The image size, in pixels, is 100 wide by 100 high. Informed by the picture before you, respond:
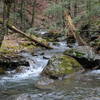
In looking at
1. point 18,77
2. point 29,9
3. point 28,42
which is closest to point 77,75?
point 18,77

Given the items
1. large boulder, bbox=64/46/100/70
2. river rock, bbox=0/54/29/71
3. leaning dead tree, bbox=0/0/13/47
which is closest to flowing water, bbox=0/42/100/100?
river rock, bbox=0/54/29/71

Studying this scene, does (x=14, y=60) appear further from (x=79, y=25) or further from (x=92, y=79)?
(x=79, y=25)

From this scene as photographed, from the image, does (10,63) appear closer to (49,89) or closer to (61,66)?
(61,66)

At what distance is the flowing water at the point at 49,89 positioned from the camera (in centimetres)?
729

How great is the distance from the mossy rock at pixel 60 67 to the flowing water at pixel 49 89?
1.55ft

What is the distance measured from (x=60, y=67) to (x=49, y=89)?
247 cm

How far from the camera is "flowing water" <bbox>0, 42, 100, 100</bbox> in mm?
7293

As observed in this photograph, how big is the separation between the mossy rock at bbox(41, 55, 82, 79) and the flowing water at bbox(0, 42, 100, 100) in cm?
47

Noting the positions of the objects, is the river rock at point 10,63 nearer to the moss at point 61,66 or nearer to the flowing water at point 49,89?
the flowing water at point 49,89

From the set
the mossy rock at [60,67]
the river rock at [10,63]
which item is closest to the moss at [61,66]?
the mossy rock at [60,67]

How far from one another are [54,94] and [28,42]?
11.1 meters

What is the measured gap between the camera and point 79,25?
21797mm

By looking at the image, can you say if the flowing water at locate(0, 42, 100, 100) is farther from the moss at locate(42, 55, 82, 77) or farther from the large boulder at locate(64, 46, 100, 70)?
the large boulder at locate(64, 46, 100, 70)

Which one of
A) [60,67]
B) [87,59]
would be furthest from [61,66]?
[87,59]
